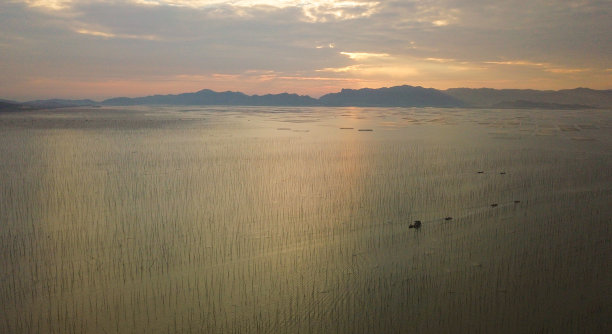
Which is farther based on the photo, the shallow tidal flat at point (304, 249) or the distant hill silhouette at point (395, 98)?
the distant hill silhouette at point (395, 98)

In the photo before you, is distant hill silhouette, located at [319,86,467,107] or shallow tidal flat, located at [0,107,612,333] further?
distant hill silhouette, located at [319,86,467,107]

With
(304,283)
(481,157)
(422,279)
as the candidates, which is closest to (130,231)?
(304,283)

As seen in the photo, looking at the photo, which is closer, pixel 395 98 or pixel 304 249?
pixel 304 249

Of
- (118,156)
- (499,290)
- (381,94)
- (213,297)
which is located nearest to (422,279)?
(499,290)

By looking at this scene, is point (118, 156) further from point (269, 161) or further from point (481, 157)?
point (481, 157)

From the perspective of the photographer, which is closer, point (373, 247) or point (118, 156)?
point (373, 247)

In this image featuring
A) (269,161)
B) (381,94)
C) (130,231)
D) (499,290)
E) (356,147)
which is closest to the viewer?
(499,290)

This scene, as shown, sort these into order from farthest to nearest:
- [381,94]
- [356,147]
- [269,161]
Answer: [381,94] → [356,147] → [269,161]
